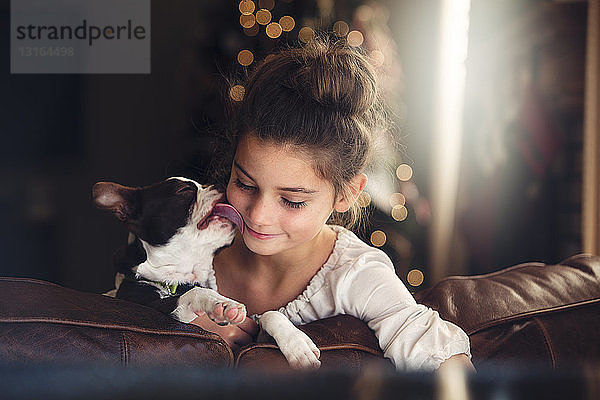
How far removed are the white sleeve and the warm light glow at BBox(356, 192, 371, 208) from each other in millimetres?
176

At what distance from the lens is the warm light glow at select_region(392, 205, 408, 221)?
2037 mm

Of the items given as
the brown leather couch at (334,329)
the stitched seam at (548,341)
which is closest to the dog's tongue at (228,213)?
the brown leather couch at (334,329)

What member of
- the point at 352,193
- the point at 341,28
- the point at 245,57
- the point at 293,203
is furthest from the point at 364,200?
the point at 341,28

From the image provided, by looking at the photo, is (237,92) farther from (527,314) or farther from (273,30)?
(527,314)

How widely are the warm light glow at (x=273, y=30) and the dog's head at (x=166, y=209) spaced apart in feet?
1.72

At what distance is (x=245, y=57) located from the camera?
1423 millimetres

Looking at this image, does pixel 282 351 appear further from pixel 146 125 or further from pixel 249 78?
pixel 146 125

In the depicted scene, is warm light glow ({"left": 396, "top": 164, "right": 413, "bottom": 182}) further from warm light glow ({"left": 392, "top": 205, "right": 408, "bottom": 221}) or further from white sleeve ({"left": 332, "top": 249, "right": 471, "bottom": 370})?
white sleeve ({"left": 332, "top": 249, "right": 471, "bottom": 370})

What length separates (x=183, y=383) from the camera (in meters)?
0.38

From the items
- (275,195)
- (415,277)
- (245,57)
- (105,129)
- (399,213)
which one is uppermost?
(245,57)

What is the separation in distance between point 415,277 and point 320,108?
1143 mm

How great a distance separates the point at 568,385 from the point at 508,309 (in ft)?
2.70

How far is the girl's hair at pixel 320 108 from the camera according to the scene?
3.70 ft

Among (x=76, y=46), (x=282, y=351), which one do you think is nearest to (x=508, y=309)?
(x=282, y=351)
